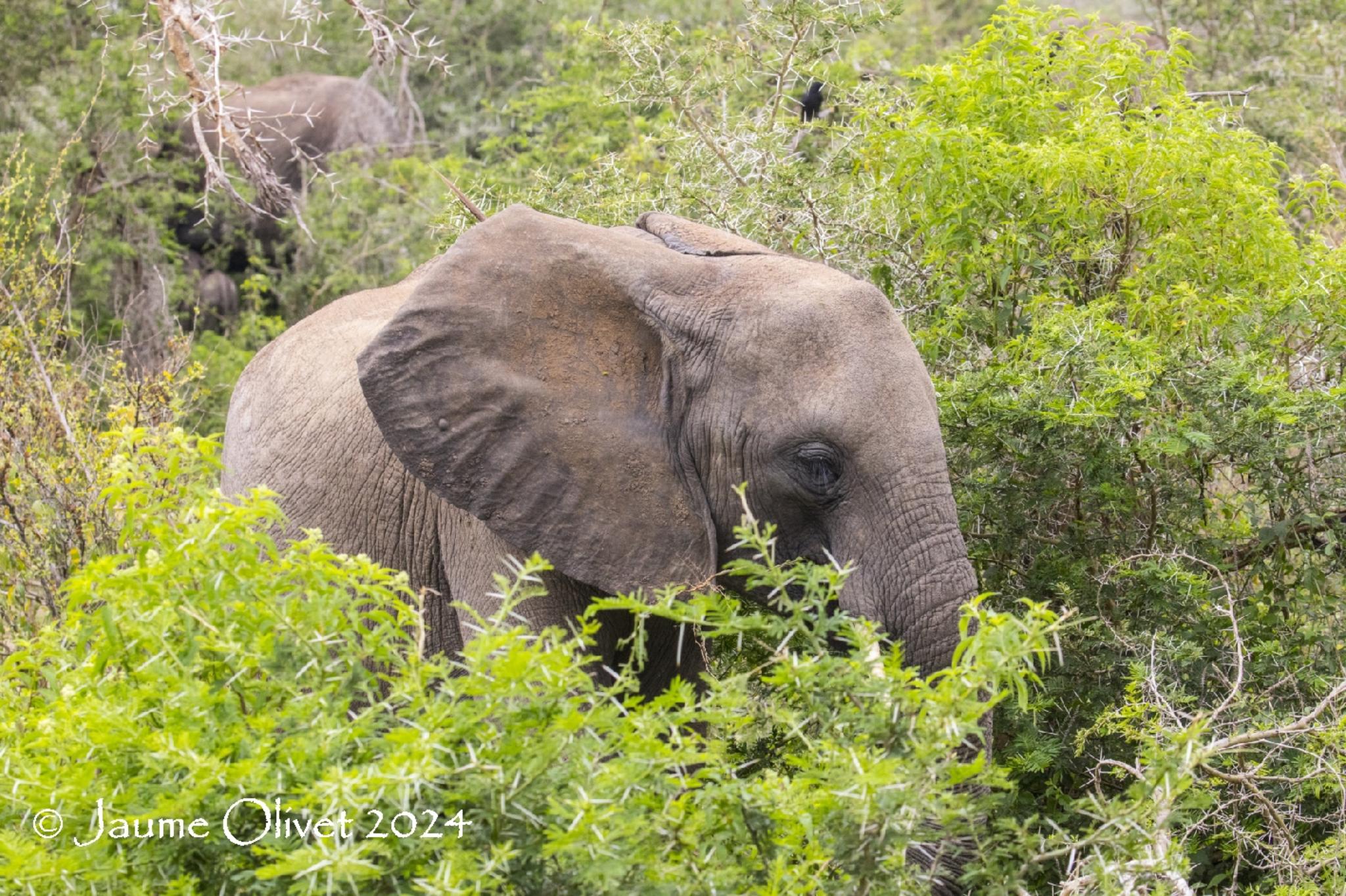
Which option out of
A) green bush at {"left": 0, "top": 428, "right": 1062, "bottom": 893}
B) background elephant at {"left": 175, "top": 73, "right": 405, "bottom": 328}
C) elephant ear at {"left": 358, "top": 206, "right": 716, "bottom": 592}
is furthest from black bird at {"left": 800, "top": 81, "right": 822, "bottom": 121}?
green bush at {"left": 0, "top": 428, "right": 1062, "bottom": 893}

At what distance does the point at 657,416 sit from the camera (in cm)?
436

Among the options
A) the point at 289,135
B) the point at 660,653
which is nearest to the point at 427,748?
the point at 660,653

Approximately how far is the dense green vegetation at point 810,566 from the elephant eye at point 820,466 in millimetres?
229

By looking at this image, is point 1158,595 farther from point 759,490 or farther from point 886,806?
point 886,806

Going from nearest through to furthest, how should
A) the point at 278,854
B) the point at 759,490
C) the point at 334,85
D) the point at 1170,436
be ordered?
1. the point at 278,854
2. the point at 759,490
3. the point at 1170,436
4. the point at 334,85

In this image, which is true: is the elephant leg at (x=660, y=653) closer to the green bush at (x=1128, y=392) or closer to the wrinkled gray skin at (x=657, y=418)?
the wrinkled gray skin at (x=657, y=418)

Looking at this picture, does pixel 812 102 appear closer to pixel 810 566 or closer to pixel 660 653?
pixel 660 653

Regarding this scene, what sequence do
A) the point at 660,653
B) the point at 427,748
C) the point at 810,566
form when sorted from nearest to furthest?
the point at 427,748
the point at 810,566
the point at 660,653

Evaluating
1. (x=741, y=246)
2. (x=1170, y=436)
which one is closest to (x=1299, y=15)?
(x=1170, y=436)

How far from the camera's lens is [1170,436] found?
5.11 m

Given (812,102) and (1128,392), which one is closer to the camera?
(1128,392)

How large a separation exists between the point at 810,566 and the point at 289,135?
11.0 meters

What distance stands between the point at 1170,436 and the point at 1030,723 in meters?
0.98

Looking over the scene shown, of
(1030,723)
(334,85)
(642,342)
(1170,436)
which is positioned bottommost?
(334,85)
